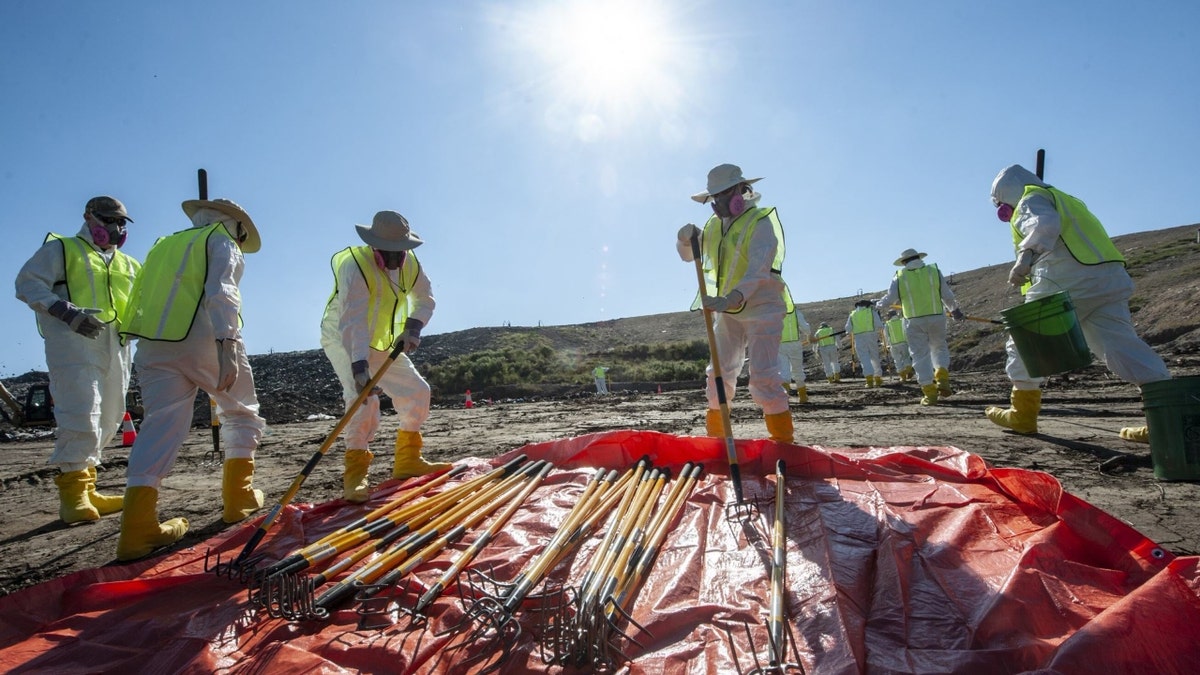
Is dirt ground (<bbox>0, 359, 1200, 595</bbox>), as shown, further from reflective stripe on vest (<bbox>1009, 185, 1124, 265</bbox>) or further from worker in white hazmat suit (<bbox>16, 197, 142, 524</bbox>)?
reflective stripe on vest (<bbox>1009, 185, 1124, 265</bbox>)

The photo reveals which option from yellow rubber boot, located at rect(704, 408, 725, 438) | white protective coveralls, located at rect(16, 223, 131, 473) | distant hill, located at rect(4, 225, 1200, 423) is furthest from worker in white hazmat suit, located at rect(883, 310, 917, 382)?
white protective coveralls, located at rect(16, 223, 131, 473)

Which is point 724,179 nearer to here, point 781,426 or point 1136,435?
point 781,426

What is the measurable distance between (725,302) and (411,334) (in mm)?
2306

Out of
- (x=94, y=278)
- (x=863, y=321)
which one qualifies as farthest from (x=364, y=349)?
(x=863, y=321)

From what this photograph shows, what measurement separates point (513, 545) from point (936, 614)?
1.79m

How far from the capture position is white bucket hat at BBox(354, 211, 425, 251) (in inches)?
170

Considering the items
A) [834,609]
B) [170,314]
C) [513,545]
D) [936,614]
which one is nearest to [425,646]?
[513,545]

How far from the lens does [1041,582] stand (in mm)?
1993

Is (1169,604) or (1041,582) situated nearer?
(1169,604)

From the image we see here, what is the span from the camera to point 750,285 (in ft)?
13.8

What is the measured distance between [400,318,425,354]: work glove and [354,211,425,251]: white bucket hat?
1.85 ft

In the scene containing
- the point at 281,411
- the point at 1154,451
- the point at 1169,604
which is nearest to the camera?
the point at 1169,604

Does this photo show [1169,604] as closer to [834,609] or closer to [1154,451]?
[834,609]

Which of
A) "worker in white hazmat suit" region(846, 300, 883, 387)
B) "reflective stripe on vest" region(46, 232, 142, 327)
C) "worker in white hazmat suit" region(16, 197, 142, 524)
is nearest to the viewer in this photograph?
"worker in white hazmat suit" region(16, 197, 142, 524)
